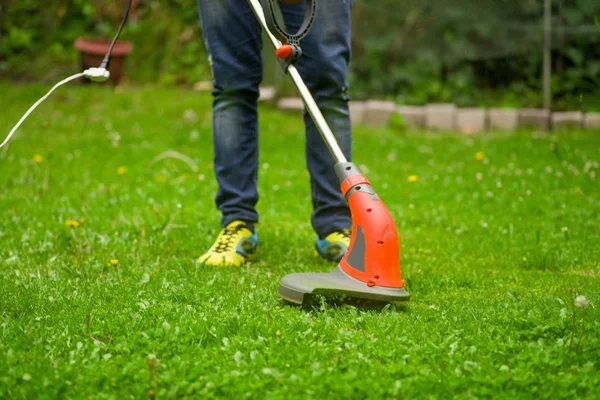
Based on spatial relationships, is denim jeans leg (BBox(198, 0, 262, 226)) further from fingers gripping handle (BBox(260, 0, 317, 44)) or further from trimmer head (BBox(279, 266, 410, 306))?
trimmer head (BBox(279, 266, 410, 306))

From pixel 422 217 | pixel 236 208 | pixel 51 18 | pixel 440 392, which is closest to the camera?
pixel 440 392

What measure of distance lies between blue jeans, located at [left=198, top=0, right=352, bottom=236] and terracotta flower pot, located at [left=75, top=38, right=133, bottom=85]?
4.89 m

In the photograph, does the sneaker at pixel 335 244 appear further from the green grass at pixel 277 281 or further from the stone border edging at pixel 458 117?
the stone border edging at pixel 458 117

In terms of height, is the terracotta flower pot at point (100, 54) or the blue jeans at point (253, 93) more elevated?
the terracotta flower pot at point (100, 54)

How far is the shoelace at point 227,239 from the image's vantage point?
9.26ft

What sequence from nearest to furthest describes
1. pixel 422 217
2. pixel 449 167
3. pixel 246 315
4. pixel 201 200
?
pixel 246 315, pixel 422 217, pixel 201 200, pixel 449 167

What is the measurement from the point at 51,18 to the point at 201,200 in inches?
231

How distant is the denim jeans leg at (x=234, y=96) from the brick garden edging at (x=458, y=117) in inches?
146

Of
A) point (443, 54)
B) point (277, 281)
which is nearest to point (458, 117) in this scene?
point (443, 54)

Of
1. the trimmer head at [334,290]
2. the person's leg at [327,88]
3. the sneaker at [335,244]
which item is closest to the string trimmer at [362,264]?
the trimmer head at [334,290]

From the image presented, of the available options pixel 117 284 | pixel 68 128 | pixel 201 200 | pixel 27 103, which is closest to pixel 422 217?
pixel 201 200

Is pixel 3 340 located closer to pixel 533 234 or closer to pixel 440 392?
pixel 440 392

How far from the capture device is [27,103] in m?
6.81

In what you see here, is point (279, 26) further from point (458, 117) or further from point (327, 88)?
point (458, 117)
